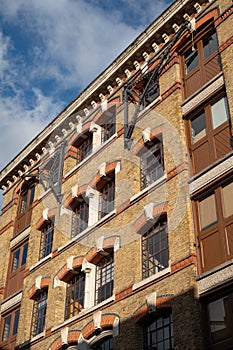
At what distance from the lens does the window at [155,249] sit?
17969 millimetres

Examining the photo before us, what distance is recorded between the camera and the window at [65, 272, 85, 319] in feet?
69.1

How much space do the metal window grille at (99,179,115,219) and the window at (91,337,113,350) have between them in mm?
5167

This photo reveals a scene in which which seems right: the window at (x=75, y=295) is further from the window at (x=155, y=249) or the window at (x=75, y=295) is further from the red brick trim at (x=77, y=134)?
the red brick trim at (x=77, y=134)

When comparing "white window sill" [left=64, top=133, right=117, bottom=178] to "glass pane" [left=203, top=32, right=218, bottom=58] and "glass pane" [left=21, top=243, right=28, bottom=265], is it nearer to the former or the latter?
"glass pane" [left=21, top=243, right=28, bottom=265]

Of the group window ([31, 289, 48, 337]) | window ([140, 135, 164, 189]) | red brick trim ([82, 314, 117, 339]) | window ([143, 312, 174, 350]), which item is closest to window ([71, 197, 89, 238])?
window ([31, 289, 48, 337])

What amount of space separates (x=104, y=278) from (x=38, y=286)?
3920mm

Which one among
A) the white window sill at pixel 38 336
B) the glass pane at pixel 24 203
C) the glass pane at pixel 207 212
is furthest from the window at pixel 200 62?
the glass pane at pixel 24 203

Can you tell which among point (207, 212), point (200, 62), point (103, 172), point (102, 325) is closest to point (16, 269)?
point (103, 172)

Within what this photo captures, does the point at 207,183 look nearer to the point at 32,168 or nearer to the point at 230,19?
the point at 230,19

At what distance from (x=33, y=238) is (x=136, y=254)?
8.17 m

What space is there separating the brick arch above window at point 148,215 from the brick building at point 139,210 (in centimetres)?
4

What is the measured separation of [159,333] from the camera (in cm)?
1659

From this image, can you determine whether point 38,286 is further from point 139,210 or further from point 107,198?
point 139,210

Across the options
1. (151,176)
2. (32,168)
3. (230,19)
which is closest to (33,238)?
(32,168)
